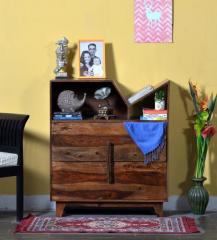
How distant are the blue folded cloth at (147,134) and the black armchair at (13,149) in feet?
2.62

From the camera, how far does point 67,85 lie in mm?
4277

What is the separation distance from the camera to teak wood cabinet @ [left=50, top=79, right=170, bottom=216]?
398 cm

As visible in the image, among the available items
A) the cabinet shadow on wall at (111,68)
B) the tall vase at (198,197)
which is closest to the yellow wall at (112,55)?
the cabinet shadow on wall at (111,68)

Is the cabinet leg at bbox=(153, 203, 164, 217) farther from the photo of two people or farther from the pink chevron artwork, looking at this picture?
the pink chevron artwork

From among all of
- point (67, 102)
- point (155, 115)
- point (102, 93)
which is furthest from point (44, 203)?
point (155, 115)

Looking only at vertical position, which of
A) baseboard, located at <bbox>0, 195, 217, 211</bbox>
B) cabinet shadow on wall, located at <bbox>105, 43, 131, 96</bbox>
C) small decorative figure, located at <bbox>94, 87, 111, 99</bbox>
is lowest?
baseboard, located at <bbox>0, 195, 217, 211</bbox>

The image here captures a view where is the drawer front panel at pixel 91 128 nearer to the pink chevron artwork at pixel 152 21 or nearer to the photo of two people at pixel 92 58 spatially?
the photo of two people at pixel 92 58

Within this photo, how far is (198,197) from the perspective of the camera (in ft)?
13.3

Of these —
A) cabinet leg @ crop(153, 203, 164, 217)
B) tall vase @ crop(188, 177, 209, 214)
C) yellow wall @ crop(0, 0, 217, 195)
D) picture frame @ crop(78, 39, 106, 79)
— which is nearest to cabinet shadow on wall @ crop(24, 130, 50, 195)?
yellow wall @ crop(0, 0, 217, 195)

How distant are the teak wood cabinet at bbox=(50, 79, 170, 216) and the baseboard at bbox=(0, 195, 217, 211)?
333 millimetres

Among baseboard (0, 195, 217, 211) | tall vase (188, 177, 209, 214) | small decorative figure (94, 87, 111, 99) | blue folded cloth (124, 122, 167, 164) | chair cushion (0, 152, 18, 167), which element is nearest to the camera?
chair cushion (0, 152, 18, 167)

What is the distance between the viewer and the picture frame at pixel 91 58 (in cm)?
420

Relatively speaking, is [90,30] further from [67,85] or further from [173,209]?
[173,209]

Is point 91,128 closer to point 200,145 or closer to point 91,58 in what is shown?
point 91,58
